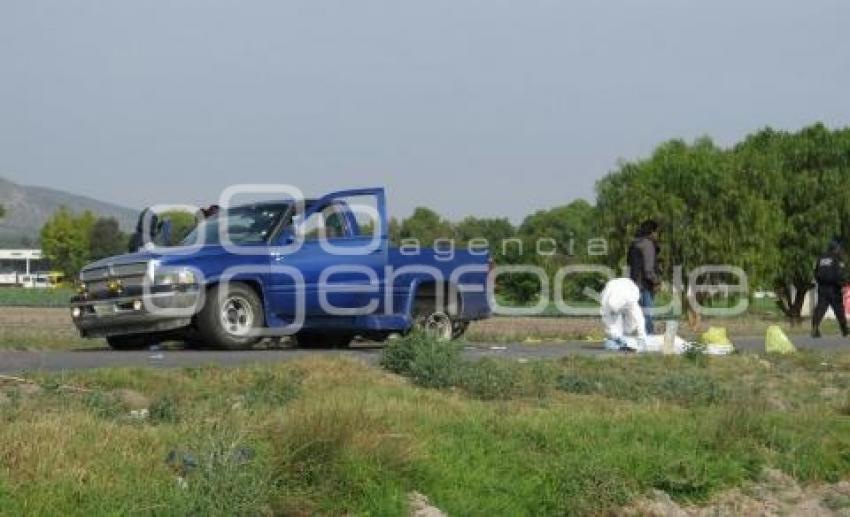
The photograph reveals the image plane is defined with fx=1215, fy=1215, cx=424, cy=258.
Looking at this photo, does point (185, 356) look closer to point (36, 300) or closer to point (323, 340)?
point (323, 340)

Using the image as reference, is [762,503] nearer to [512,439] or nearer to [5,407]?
[512,439]

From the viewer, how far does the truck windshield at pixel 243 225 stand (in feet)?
53.4

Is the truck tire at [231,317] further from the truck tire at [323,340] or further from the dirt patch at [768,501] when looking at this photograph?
the dirt patch at [768,501]

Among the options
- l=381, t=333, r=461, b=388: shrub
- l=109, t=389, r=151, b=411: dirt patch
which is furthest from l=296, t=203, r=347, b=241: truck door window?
l=109, t=389, r=151, b=411: dirt patch

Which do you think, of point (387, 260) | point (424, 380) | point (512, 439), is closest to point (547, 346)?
point (387, 260)

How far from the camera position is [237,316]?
51.5ft

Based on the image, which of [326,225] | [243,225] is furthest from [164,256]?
[326,225]

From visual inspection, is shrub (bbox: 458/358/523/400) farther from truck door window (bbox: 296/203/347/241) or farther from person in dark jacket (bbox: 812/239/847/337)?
person in dark jacket (bbox: 812/239/847/337)

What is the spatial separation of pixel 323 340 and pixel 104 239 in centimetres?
14299

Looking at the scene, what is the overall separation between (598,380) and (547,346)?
20.4 ft

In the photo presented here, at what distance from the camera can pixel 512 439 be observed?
818 centimetres

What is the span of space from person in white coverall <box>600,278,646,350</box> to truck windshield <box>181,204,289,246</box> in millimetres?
4684

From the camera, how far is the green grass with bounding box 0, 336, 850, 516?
243 inches

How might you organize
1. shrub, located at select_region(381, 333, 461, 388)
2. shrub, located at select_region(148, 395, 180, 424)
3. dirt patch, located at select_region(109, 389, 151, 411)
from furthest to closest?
1. shrub, located at select_region(381, 333, 461, 388)
2. dirt patch, located at select_region(109, 389, 151, 411)
3. shrub, located at select_region(148, 395, 180, 424)
